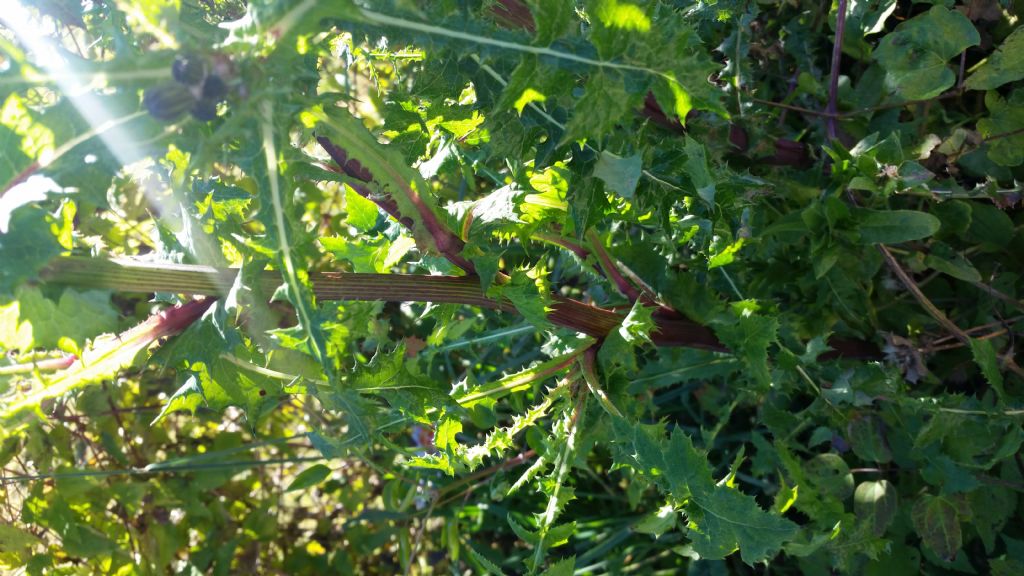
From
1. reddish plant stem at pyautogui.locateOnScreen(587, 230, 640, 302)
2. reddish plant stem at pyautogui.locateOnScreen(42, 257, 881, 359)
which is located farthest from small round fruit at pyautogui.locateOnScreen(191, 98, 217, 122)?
reddish plant stem at pyautogui.locateOnScreen(587, 230, 640, 302)

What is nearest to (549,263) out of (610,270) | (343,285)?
(610,270)

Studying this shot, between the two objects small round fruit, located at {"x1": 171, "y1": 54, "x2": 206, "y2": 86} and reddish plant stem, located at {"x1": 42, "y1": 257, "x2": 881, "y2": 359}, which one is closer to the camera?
small round fruit, located at {"x1": 171, "y1": 54, "x2": 206, "y2": 86}

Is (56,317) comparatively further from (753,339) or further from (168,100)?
(753,339)

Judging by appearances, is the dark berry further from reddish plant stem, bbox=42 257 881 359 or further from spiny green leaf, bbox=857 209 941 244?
spiny green leaf, bbox=857 209 941 244

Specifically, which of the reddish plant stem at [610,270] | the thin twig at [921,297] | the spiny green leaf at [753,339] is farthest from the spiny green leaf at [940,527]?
the reddish plant stem at [610,270]

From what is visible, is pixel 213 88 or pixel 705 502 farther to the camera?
pixel 705 502

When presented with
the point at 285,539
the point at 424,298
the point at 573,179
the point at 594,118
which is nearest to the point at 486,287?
the point at 424,298

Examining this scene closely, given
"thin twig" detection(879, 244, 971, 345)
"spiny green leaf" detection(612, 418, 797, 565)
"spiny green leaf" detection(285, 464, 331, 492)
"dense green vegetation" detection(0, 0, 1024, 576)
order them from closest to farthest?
"dense green vegetation" detection(0, 0, 1024, 576) → "spiny green leaf" detection(612, 418, 797, 565) → "thin twig" detection(879, 244, 971, 345) → "spiny green leaf" detection(285, 464, 331, 492)
